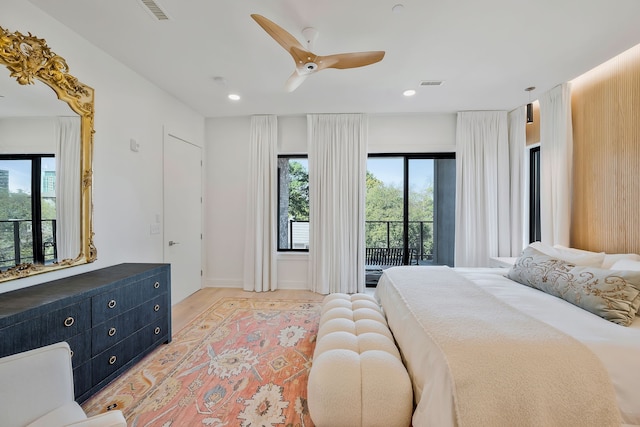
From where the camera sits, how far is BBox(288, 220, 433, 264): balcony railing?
448 cm

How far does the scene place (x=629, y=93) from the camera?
2477 millimetres

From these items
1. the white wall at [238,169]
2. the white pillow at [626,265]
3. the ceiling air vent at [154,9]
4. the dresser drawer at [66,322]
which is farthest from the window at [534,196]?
the dresser drawer at [66,322]

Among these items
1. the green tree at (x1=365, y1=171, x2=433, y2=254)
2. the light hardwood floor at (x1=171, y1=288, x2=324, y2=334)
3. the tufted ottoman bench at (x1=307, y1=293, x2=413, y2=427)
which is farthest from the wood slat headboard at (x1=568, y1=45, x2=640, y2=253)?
the light hardwood floor at (x1=171, y1=288, x2=324, y2=334)

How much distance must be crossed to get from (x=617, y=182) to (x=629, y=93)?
812 millimetres

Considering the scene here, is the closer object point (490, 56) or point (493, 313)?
point (493, 313)

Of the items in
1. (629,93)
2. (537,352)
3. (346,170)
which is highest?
(629,93)

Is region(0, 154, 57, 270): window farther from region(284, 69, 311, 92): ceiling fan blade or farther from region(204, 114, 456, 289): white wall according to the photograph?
region(204, 114, 456, 289): white wall

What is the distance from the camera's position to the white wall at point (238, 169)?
432 centimetres

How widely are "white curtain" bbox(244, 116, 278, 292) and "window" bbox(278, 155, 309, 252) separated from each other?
308 millimetres

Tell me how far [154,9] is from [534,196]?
4.97m

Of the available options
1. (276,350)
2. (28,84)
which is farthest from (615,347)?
(28,84)

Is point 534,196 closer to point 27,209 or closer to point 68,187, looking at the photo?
point 68,187

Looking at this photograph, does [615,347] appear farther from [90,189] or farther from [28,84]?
[28,84]

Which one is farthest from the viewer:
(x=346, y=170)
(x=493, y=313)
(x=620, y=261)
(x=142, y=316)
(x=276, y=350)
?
(x=346, y=170)
